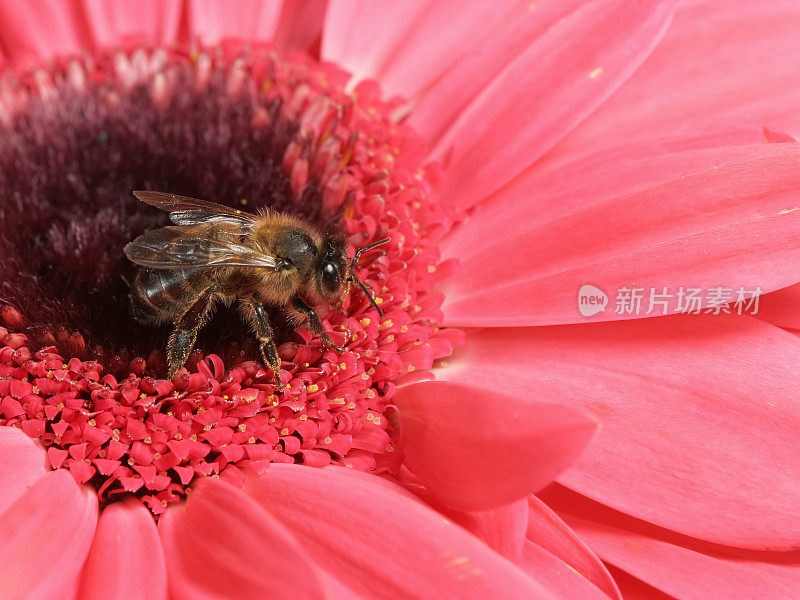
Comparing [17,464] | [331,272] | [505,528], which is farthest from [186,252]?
[505,528]

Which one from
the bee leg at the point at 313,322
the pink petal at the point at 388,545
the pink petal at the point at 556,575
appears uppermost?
the bee leg at the point at 313,322

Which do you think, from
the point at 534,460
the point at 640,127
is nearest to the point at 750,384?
the point at 534,460

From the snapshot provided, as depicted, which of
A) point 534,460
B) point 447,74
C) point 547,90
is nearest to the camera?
point 534,460

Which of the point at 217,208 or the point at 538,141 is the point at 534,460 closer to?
the point at 217,208

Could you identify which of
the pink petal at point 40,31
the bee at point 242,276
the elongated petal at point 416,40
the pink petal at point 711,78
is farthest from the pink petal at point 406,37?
the bee at point 242,276

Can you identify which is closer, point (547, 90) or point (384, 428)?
point (384, 428)

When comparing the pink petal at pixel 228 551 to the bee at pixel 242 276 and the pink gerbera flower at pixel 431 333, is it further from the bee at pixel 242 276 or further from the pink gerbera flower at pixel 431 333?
the bee at pixel 242 276

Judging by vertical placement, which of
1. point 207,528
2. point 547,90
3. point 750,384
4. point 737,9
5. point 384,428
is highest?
point 737,9

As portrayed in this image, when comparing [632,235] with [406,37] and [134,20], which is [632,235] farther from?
[134,20]
